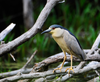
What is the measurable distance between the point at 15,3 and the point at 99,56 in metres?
9.83

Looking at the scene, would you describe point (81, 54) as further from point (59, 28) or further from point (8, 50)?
point (8, 50)

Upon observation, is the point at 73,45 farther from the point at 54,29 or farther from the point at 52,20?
the point at 52,20

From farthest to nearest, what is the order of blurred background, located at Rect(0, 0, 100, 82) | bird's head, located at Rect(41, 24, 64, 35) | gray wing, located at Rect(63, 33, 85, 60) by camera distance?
1. blurred background, located at Rect(0, 0, 100, 82)
2. gray wing, located at Rect(63, 33, 85, 60)
3. bird's head, located at Rect(41, 24, 64, 35)

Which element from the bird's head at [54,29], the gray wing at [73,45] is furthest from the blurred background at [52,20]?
the bird's head at [54,29]

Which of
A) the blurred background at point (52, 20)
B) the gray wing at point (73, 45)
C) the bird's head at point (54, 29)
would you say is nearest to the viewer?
the bird's head at point (54, 29)

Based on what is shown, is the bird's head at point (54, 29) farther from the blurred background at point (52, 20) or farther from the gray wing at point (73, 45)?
the blurred background at point (52, 20)

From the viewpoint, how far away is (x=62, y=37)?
359 cm

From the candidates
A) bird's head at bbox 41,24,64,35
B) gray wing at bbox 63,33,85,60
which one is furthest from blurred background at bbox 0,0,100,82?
bird's head at bbox 41,24,64,35

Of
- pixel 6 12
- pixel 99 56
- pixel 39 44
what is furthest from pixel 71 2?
pixel 99 56

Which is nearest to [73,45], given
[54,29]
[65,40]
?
[65,40]

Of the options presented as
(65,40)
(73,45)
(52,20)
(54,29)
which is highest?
(54,29)

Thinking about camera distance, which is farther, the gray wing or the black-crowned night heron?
the gray wing

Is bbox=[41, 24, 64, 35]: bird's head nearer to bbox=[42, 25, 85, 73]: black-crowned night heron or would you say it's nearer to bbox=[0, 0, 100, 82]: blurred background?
bbox=[42, 25, 85, 73]: black-crowned night heron

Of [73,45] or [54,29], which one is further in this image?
[73,45]
